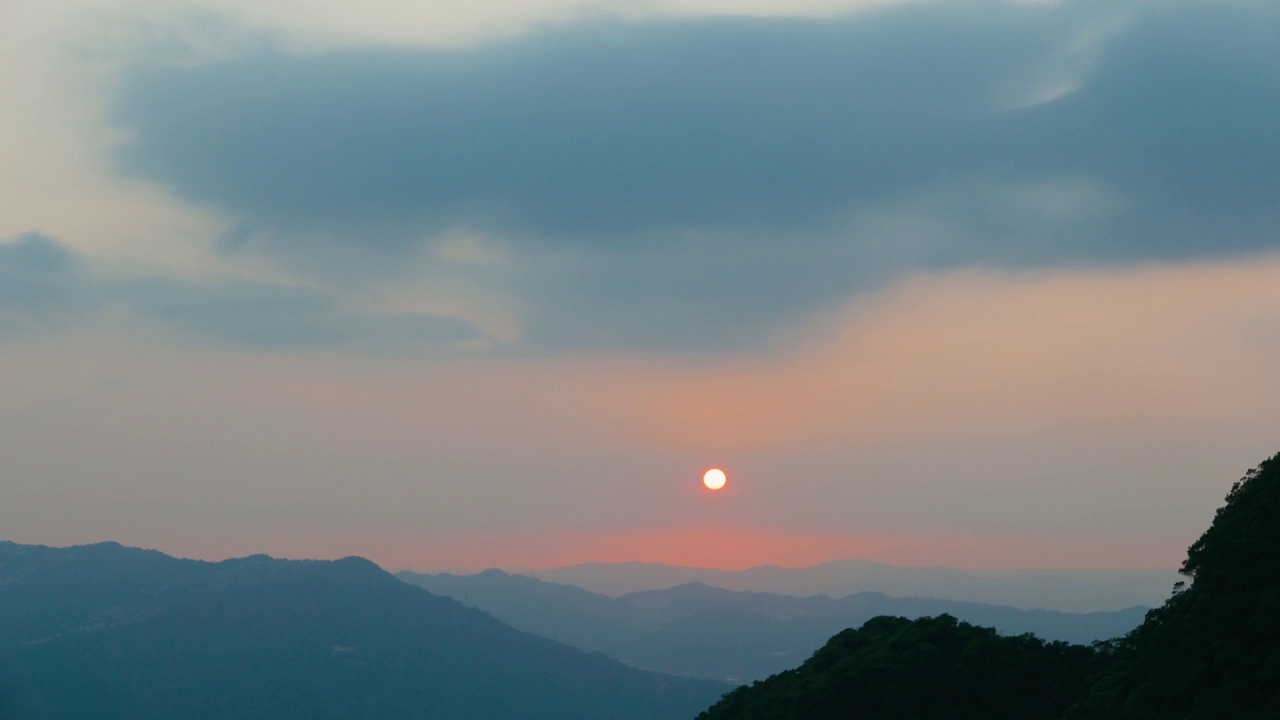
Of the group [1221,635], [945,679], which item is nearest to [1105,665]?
[945,679]

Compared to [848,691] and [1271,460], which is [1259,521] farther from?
[848,691]

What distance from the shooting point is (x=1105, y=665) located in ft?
327

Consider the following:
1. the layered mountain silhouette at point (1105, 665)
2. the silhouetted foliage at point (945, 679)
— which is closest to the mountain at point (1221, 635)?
the layered mountain silhouette at point (1105, 665)

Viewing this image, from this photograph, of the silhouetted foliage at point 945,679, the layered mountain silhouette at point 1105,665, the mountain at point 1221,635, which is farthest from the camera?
the silhouetted foliage at point 945,679

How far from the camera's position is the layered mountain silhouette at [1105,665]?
61.6 meters

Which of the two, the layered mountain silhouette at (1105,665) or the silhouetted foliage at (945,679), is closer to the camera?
the layered mountain silhouette at (1105,665)

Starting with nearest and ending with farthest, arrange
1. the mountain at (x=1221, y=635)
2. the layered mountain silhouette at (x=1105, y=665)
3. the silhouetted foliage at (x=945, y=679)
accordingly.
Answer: the mountain at (x=1221, y=635) < the layered mountain silhouette at (x=1105, y=665) < the silhouetted foliage at (x=945, y=679)

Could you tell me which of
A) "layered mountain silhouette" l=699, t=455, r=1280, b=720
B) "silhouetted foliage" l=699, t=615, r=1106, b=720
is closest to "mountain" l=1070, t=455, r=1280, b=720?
"layered mountain silhouette" l=699, t=455, r=1280, b=720

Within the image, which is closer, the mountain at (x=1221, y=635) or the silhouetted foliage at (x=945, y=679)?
the mountain at (x=1221, y=635)

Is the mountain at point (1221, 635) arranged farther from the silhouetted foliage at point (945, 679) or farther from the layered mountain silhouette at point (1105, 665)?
Result: the silhouetted foliage at point (945, 679)

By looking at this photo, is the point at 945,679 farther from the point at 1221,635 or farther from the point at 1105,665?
the point at 1221,635

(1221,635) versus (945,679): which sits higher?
(1221,635)

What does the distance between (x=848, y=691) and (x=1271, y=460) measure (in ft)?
141

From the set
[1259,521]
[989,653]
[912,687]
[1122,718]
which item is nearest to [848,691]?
[912,687]
